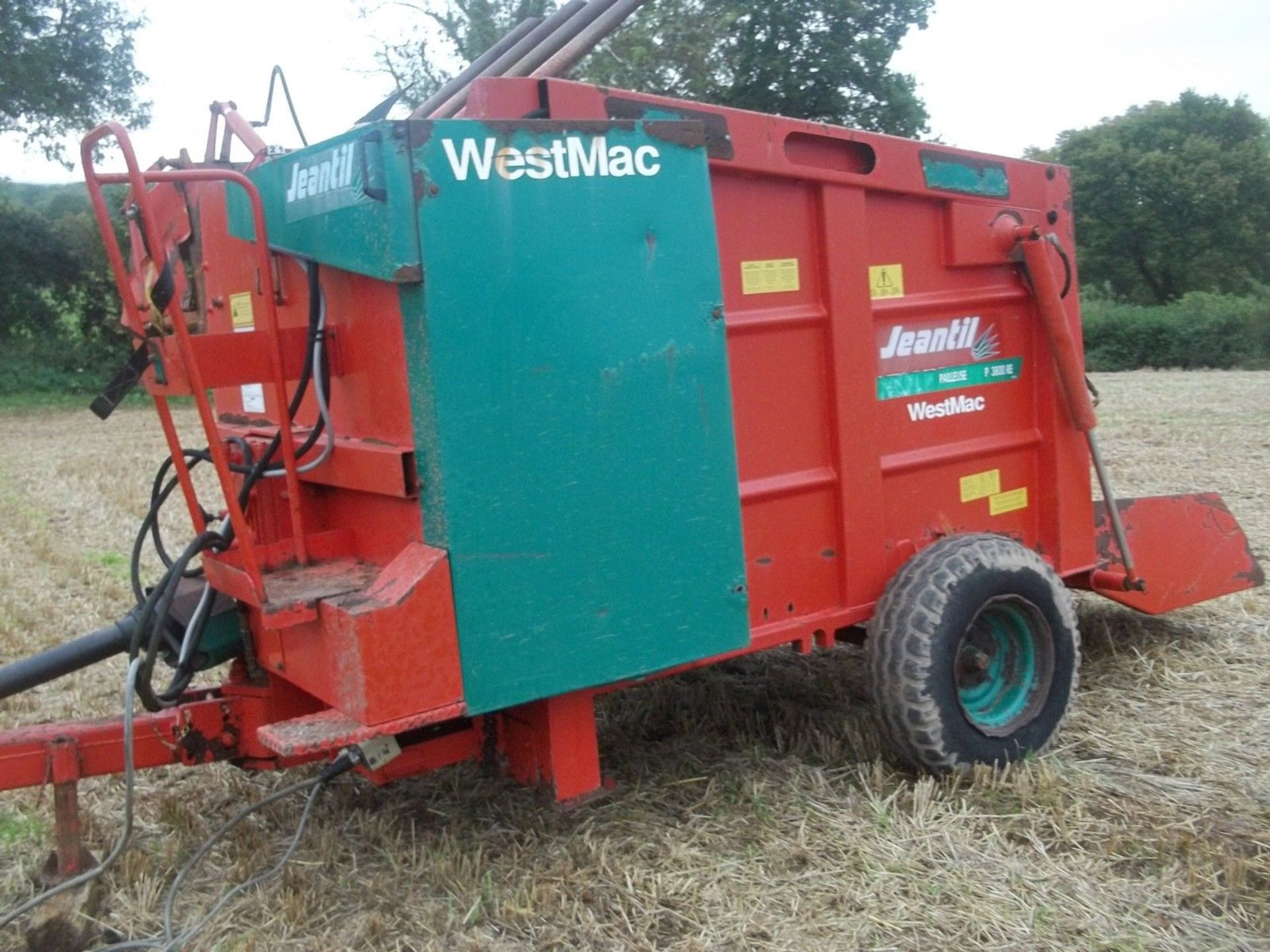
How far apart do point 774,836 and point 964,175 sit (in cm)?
214

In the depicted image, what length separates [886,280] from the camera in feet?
12.2

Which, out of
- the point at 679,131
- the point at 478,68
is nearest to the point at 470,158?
the point at 679,131

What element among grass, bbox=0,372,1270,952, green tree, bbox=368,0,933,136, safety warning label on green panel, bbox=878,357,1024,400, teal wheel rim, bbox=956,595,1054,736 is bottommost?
grass, bbox=0,372,1270,952

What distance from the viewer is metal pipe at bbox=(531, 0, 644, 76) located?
3564 mm

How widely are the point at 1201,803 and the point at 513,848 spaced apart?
1.87m

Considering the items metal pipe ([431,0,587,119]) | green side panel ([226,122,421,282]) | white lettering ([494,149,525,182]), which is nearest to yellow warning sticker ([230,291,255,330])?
green side panel ([226,122,421,282])

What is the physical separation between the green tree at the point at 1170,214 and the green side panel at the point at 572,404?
37467 mm

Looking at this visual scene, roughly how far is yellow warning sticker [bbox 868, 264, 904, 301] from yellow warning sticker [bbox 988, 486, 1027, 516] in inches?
31.6

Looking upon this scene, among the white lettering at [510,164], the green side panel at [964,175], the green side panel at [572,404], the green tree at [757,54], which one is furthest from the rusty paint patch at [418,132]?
the green tree at [757,54]

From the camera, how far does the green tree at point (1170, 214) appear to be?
37.5 metres

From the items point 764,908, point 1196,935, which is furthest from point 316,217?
point 1196,935

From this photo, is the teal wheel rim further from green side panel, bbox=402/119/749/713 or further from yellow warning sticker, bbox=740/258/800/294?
yellow warning sticker, bbox=740/258/800/294

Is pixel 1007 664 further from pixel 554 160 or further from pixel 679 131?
pixel 554 160

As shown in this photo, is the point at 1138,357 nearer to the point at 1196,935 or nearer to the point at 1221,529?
the point at 1221,529
